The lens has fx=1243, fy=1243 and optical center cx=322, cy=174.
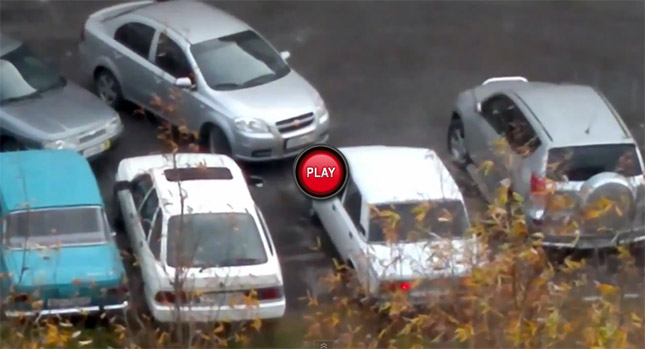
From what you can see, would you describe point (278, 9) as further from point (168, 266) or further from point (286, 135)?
point (168, 266)

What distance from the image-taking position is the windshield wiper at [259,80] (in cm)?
1220

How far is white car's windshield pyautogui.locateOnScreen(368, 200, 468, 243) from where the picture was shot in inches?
291

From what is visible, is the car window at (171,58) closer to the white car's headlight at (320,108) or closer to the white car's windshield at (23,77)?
the white car's windshield at (23,77)

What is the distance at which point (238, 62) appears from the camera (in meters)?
12.4

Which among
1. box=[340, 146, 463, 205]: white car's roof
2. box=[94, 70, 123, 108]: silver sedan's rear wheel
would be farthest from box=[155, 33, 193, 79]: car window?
box=[340, 146, 463, 205]: white car's roof

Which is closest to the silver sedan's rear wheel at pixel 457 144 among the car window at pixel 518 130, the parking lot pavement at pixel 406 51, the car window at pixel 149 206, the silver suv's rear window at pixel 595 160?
the parking lot pavement at pixel 406 51

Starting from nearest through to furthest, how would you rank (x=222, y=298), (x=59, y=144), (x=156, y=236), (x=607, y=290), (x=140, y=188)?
1. (x=607, y=290)
2. (x=222, y=298)
3. (x=156, y=236)
4. (x=140, y=188)
5. (x=59, y=144)

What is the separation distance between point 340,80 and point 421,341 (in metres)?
7.70

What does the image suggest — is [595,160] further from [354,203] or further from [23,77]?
[23,77]

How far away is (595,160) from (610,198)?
6.75 ft

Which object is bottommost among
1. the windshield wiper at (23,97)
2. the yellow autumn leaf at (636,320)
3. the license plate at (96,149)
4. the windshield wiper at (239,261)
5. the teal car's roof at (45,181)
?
the license plate at (96,149)

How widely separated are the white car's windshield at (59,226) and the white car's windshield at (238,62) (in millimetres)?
2654

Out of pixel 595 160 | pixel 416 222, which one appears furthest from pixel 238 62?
pixel 416 222

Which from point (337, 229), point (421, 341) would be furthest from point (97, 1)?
point (421, 341)
